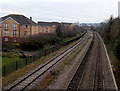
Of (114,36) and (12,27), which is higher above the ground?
(12,27)

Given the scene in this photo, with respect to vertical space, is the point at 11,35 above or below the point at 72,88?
above

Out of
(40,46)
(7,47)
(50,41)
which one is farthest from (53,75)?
(50,41)

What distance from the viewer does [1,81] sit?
1884cm

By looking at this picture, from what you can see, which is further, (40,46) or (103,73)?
(40,46)

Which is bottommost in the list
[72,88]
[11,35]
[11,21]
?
[72,88]

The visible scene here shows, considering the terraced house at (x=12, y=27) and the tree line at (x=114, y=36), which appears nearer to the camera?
the tree line at (x=114, y=36)

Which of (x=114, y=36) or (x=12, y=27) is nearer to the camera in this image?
(x=114, y=36)

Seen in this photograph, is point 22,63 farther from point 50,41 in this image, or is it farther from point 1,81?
point 50,41

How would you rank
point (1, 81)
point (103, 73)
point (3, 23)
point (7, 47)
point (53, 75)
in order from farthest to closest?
point (3, 23), point (7, 47), point (103, 73), point (53, 75), point (1, 81)

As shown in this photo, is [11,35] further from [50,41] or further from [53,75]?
[53,75]

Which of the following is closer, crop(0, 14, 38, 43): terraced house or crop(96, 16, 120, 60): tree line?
crop(96, 16, 120, 60): tree line

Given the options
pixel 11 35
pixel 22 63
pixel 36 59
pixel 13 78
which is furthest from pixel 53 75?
pixel 11 35

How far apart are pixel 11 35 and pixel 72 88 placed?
42512 millimetres

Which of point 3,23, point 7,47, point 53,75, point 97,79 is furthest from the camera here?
point 3,23
